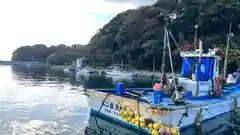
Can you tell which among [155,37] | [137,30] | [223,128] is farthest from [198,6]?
[223,128]

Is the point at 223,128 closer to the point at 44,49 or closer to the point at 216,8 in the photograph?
the point at 216,8

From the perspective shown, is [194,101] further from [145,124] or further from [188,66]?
[145,124]

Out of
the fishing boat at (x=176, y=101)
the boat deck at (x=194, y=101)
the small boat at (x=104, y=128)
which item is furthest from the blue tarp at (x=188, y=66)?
the small boat at (x=104, y=128)

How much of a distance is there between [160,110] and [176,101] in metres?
2.06

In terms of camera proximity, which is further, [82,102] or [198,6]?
[198,6]

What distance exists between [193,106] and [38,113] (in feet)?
35.2

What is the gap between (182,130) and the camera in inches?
664

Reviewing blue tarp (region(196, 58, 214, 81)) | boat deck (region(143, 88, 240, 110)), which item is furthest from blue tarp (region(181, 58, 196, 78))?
boat deck (region(143, 88, 240, 110))

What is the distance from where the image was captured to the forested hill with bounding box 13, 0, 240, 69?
63594 millimetres

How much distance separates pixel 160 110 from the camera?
A: 15141 mm

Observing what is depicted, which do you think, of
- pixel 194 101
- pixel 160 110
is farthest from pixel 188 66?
→ pixel 160 110

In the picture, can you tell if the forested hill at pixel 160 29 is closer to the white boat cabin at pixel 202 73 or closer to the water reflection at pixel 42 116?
the white boat cabin at pixel 202 73

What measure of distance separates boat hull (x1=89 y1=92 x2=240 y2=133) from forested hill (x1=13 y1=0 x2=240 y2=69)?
42.7 m

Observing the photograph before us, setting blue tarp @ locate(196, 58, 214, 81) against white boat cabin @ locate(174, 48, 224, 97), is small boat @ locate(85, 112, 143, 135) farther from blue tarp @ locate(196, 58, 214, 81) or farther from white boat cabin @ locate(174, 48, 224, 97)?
blue tarp @ locate(196, 58, 214, 81)
